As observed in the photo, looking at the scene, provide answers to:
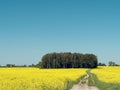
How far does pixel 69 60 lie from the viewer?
107938 millimetres

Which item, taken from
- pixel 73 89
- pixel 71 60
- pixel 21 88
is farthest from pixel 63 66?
pixel 21 88

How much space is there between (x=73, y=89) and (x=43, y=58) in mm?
80410

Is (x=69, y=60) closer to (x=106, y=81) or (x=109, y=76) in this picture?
(x=109, y=76)

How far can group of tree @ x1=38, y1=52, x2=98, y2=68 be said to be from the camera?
4199 inches

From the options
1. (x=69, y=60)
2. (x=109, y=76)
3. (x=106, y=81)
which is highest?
(x=69, y=60)

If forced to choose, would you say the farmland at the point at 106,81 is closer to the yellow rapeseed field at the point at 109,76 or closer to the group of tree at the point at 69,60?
the yellow rapeseed field at the point at 109,76

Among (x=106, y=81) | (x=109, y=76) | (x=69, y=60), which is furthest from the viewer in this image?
(x=69, y=60)

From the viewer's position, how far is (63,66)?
353 ft

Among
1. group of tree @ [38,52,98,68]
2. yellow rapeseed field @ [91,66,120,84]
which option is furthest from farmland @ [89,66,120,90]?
group of tree @ [38,52,98,68]

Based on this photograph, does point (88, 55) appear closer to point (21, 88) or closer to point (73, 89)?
point (73, 89)

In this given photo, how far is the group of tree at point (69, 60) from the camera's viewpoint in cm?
10665

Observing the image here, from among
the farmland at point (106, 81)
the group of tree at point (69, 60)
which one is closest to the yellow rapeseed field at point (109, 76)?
the farmland at point (106, 81)

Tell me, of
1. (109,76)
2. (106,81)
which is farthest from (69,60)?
(106,81)

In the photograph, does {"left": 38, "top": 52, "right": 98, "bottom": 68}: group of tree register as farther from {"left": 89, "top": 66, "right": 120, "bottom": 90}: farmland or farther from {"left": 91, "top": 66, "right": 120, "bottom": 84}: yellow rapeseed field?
{"left": 89, "top": 66, "right": 120, "bottom": 90}: farmland
